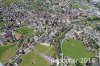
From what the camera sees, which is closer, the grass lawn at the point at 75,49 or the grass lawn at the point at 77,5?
the grass lawn at the point at 75,49

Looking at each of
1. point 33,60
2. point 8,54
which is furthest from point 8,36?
point 33,60

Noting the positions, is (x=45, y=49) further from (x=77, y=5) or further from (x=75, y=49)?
(x=77, y=5)

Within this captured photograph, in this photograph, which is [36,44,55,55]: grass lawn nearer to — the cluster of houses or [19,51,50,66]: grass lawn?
[19,51,50,66]: grass lawn

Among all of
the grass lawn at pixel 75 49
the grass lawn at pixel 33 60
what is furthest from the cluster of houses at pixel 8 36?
the grass lawn at pixel 75 49

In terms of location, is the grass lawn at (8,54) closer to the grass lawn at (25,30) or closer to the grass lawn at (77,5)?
the grass lawn at (25,30)

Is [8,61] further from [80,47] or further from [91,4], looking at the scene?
[91,4]

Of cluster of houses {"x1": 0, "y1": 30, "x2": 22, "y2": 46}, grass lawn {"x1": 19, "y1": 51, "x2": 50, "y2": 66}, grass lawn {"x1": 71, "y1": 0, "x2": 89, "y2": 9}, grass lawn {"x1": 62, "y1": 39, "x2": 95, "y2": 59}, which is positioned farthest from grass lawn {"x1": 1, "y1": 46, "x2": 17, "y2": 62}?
grass lawn {"x1": 71, "y1": 0, "x2": 89, "y2": 9}

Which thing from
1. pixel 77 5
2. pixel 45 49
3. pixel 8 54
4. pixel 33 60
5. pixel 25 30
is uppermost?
pixel 8 54
